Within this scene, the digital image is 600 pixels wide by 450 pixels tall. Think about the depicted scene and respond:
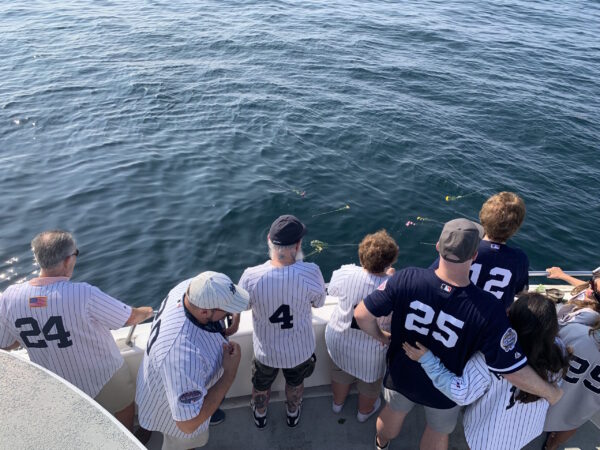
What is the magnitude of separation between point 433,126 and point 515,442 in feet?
32.8

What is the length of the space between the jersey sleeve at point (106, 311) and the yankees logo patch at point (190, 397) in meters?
0.81

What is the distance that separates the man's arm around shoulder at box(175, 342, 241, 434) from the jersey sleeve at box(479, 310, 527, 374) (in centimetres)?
158

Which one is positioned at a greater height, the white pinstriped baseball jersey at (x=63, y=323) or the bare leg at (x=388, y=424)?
the white pinstriped baseball jersey at (x=63, y=323)

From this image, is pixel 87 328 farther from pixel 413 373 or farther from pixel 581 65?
pixel 581 65

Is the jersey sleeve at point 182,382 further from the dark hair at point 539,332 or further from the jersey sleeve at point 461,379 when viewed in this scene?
the dark hair at point 539,332

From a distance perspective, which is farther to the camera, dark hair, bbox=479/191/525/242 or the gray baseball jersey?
dark hair, bbox=479/191/525/242

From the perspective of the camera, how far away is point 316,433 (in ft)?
12.4

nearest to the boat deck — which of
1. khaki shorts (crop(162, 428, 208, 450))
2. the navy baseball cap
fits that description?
khaki shorts (crop(162, 428, 208, 450))

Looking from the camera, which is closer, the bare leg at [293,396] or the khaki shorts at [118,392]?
the khaki shorts at [118,392]

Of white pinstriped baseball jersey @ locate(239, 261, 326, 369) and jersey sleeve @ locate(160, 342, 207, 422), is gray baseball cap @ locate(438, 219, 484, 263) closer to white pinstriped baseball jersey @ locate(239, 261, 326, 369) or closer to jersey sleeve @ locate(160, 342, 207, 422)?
white pinstriped baseball jersey @ locate(239, 261, 326, 369)

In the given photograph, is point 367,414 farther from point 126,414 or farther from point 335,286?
point 126,414

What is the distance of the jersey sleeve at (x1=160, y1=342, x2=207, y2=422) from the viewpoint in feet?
8.15

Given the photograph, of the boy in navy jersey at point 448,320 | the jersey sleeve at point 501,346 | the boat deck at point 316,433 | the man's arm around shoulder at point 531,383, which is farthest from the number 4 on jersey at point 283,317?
the man's arm around shoulder at point 531,383

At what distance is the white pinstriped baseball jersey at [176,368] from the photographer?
250 centimetres
